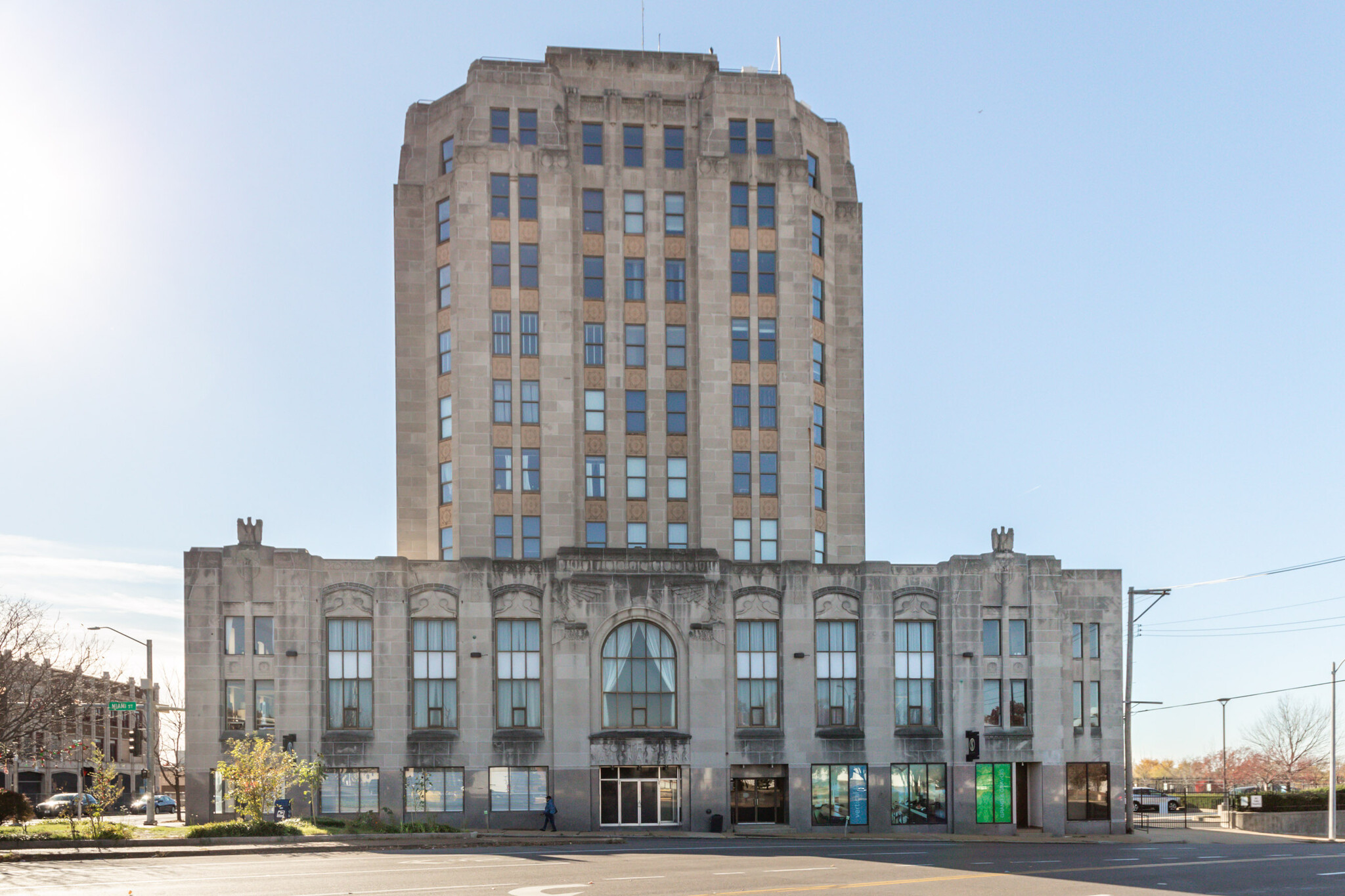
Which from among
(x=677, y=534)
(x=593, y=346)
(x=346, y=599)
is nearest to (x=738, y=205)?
(x=593, y=346)

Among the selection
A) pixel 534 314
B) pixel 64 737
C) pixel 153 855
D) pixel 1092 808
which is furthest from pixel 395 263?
pixel 64 737

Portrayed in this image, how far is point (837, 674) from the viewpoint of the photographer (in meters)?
57.2

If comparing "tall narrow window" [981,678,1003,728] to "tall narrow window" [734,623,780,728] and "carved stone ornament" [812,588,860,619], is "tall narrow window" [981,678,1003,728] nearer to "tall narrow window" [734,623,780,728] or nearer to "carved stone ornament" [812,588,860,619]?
"carved stone ornament" [812,588,860,619]

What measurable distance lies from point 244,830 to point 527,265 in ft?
106

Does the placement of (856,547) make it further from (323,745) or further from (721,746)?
(323,745)

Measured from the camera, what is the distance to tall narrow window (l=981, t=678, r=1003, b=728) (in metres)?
57.5

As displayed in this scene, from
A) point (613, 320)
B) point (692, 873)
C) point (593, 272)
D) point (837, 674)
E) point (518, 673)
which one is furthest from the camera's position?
point (593, 272)

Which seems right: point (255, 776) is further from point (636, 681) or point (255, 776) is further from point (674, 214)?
point (674, 214)

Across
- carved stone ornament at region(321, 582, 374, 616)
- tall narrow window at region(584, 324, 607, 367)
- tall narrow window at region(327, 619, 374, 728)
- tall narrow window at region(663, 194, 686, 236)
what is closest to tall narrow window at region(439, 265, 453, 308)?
tall narrow window at region(584, 324, 607, 367)

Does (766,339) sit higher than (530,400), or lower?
higher

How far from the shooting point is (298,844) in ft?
134

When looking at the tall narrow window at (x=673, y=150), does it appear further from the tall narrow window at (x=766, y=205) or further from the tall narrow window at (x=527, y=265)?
the tall narrow window at (x=527, y=265)

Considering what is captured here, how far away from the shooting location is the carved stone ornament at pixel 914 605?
57719 mm

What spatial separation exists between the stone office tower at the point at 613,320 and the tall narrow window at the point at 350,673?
29.3 feet
